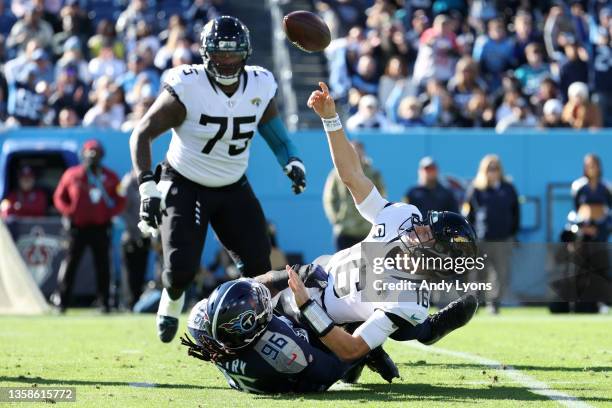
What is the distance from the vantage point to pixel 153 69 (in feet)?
50.7

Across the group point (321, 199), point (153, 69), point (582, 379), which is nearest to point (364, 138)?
point (321, 199)

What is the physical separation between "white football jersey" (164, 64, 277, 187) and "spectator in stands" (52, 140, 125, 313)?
17.2 ft

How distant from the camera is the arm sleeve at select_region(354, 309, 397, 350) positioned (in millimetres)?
5754


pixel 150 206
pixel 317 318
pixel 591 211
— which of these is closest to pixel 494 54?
pixel 591 211

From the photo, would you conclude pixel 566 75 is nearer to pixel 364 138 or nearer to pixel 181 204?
pixel 364 138

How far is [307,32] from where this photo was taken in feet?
25.4

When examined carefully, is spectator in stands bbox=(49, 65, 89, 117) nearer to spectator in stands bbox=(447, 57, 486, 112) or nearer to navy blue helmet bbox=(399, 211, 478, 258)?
spectator in stands bbox=(447, 57, 486, 112)

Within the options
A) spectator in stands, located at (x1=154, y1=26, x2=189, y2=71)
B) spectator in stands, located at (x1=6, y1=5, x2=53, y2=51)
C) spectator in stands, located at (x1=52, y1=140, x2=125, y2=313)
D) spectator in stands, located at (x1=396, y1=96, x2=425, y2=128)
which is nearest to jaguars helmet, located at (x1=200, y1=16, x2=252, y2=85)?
spectator in stands, located at (x1=52, y1=140, x2=125, y2=313)

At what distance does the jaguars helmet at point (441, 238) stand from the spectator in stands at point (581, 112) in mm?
9126

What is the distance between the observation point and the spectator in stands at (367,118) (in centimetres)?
1449

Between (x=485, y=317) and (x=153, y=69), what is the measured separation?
5609 millimetres

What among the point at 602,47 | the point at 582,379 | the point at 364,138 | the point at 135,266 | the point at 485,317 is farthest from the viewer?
the point at 602,47

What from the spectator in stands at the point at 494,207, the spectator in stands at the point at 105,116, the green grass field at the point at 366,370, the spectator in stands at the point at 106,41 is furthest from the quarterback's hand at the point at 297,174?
the spectator in stands at the point at 106,41

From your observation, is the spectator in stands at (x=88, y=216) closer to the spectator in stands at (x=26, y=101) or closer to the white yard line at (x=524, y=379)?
the spectator in stands at (x=26, y=101)
